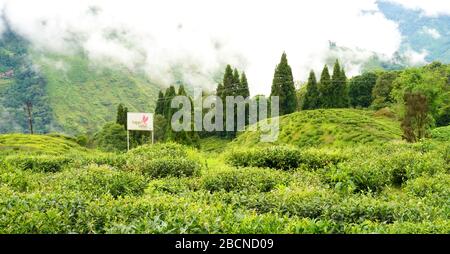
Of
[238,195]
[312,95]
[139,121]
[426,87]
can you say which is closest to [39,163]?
[238,195]

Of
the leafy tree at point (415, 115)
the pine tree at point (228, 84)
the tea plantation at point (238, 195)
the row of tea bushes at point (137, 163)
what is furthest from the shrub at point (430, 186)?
the pine tree at point (228, 84)

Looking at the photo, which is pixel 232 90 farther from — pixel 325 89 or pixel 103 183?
pixel 103 183

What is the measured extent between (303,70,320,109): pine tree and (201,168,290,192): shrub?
7263cm

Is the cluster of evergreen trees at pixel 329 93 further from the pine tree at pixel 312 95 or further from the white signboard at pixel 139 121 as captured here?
the white signboard at pixel 139 121

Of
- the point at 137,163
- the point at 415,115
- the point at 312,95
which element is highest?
the point at 312,95

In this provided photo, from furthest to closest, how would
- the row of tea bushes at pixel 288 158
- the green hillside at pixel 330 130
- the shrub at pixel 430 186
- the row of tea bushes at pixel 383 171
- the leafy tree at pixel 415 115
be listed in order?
the green hillside at pixel 330 130, the leafy tree at pixel 415 115, the row of tea bushes at pixel 288 158, the row of tea bushes at pixel 383 171, the shrub at pixel 430 186

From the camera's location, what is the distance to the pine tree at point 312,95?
8638 cm

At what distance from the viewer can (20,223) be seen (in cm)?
782

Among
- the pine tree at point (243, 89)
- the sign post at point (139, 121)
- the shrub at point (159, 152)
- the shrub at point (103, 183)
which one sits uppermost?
the pine tree at point (243, 89)

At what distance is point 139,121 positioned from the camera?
154 ft

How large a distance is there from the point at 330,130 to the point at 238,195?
166 feet

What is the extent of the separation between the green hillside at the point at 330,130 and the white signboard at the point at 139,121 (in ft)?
60.0

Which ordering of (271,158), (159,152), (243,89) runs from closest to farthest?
(271,158)
(159,152)
(243,89)
